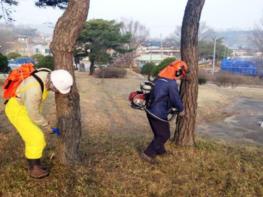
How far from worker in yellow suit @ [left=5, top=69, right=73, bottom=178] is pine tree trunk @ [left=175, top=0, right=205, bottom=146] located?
Result: 1.88 metres

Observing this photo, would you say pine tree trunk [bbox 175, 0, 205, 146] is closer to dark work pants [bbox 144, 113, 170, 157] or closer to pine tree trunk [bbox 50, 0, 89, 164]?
dark work pants [bbox 144, 113, 170, 157]

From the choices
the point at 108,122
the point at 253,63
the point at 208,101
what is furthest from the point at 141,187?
the point at 253,63

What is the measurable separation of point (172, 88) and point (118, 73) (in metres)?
16.1

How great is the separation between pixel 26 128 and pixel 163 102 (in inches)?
68.6

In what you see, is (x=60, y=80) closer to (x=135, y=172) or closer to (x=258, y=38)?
(x=135, y=172)

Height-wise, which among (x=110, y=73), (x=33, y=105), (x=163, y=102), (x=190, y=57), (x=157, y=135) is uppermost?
(x=190, y=57)

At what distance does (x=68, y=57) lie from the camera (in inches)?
150

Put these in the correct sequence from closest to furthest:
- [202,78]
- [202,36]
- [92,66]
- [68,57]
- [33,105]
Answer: [33,105] < [68,57] < [202,78] < [92,66] < [202,36]

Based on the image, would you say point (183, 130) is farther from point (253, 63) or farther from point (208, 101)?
point (253, 63)

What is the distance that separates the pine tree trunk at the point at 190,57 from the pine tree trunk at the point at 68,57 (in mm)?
1562

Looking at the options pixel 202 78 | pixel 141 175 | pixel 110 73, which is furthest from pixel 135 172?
pixel 202 78

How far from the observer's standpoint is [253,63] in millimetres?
42938

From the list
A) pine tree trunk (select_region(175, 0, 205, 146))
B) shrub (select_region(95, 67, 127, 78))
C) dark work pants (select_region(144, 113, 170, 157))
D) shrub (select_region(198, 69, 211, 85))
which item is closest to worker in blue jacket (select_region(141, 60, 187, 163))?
dark work pants (select_region(144, 113, 170, 157))

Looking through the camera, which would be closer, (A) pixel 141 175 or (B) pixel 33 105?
(B) pixel 33 105
